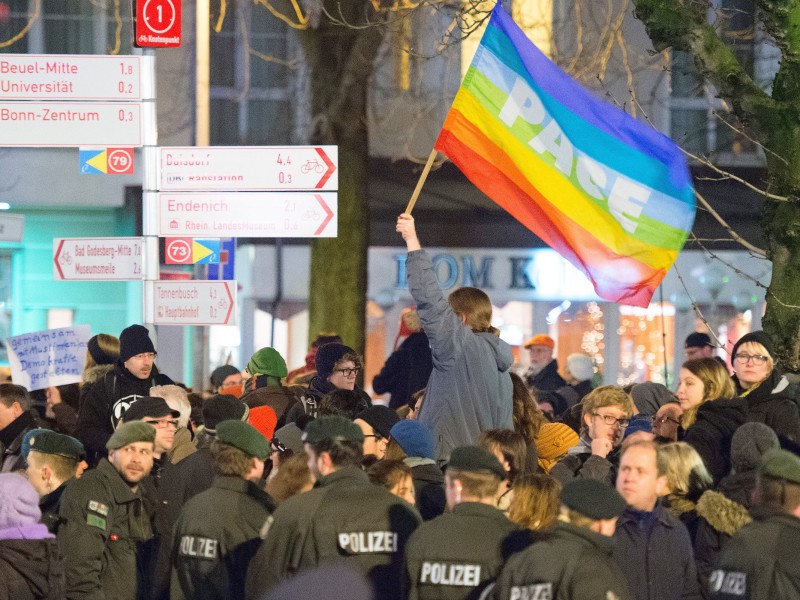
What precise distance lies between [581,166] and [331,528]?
4.22m

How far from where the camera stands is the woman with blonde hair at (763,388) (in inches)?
314

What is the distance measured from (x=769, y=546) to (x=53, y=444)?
3.52 metres

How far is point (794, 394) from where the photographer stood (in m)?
8.25

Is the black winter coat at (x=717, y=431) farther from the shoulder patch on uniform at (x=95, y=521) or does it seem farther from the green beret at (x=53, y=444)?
the green beret at (x=53, y=444)

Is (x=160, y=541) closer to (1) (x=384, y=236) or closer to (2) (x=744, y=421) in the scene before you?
(2) (x=744, y=421)

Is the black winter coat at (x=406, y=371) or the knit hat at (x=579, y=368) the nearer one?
the black winter coat at (x=406, y=371)

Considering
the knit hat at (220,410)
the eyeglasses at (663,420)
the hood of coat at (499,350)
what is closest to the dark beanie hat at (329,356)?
the knit hat at (220,410)

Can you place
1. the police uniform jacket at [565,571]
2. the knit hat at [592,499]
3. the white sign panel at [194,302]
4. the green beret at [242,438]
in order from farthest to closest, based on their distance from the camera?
1. the white sign panel at [194,302]
2. the green beret at [242,438]
3. the knit hat at [592,499]
4. the police uniform jacket at [565,571]

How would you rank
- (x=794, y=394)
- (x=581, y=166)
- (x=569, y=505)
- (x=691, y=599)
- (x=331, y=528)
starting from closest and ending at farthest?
1. (x=569, y=505)
2. (x=331, y=528)
3. (x=691, y=599)
4. (x=794, y=394)
5. (x=581, y=166)

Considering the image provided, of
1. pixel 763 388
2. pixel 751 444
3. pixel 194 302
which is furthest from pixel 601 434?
pixel 194 302

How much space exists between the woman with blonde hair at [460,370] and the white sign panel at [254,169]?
9.49 ft

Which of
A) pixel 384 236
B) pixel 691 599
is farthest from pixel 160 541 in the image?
pixel 384 236

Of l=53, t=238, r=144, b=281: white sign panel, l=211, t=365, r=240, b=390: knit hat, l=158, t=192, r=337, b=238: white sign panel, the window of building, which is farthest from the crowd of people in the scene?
the window of building

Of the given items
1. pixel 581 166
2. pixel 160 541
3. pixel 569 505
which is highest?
pixel 581 166
